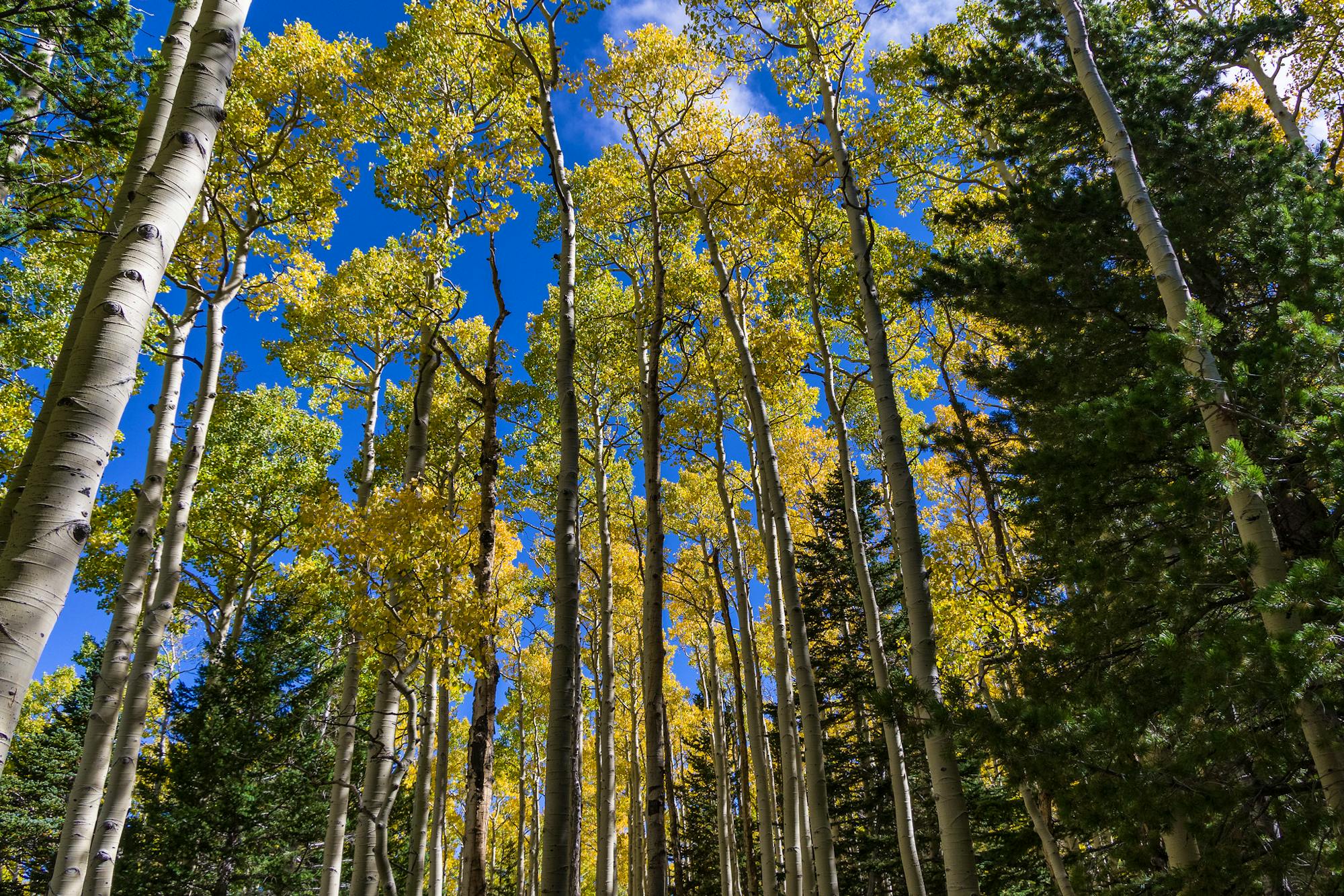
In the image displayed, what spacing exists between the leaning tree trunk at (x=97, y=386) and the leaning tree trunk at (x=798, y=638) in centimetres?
516

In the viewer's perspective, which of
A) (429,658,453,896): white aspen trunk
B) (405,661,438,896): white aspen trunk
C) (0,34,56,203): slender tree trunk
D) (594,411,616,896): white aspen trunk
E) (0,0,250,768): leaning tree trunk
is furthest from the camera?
(429,658,453,896): white aspen trunk

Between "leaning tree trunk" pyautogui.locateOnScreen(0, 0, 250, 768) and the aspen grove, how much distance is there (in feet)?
0.04

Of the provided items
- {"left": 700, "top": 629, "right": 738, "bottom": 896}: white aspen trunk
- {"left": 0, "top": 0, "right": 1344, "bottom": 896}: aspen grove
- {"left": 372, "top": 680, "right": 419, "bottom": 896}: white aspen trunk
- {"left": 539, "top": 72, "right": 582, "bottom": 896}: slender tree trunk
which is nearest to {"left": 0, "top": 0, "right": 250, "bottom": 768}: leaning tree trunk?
{"left": 0, "top": 0, "right": 1344, "bottom": 896}: aspen grove

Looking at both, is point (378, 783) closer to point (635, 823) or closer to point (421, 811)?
point (421, 811)

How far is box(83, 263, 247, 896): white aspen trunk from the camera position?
5.12 meters

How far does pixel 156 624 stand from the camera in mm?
6008

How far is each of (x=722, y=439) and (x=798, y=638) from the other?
15.0ft

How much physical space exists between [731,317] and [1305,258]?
4762 mm

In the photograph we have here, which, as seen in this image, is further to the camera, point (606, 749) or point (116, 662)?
point (606, 749)

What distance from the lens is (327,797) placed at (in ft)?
42.0

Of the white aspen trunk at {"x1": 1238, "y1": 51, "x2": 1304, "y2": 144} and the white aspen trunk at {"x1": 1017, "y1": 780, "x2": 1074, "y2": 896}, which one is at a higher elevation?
the white aspen trunk at {"x1": 1238, "y1": 51, "x2": 1304, "y2": 144}

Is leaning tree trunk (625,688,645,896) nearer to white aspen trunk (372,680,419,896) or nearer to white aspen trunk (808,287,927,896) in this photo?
white aspen trunk (808,287,927,896)

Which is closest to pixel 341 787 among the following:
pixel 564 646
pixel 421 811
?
pixel 421 811

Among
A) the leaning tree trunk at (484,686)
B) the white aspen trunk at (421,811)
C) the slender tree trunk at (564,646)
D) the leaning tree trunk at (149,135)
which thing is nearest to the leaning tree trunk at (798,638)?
the slender tree trunk at (564,646)
